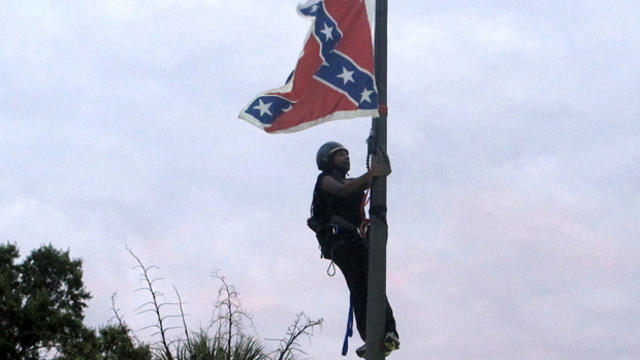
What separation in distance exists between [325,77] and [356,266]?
1783 millimetres

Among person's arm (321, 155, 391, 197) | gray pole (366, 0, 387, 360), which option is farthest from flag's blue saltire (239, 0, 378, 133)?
person's arm (321, 155, 391, 197)

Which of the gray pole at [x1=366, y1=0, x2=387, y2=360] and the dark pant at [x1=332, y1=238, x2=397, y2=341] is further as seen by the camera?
the dark pant at [x1=332, y1=238, x2=397, y2=341]

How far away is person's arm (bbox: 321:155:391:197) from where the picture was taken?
6.95 metres

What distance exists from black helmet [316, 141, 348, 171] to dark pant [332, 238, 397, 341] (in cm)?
78

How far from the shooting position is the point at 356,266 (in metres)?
7.71

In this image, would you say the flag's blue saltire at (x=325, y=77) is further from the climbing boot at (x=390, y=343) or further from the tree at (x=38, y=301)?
the tree at (x=38, y=301)

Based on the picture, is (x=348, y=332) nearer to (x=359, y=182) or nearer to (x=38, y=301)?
(x=359, y=182)

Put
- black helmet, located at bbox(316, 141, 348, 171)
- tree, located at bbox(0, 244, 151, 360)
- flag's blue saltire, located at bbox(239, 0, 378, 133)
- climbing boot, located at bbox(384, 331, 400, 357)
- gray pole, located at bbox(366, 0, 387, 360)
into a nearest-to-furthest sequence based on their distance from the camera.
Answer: gray pole, located at bbox(366, 0, 387, 360) < climbing boot, located at bbox(384, 331, 400, 357) < flag's blue saltire, located at bbox(239, 0, 378, 133) < black helmet, located at bbox(316, 141, 348, 171) < tree, located at bbox(0, 244, 151, 360)

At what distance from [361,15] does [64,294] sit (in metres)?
28.5

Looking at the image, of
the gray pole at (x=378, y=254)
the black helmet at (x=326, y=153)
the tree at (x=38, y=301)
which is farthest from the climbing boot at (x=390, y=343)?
the tree at (x=38, y=301)

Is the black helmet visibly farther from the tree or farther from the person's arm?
the tree

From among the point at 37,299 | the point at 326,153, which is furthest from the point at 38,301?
the point at 326,153

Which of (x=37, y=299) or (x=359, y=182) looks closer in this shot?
(x=359, y=182)

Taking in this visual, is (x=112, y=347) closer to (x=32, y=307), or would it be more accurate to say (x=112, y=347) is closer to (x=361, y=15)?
(x=361, y=15)
